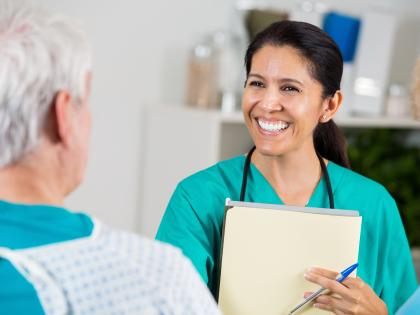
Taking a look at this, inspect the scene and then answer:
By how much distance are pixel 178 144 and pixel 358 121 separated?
721mm

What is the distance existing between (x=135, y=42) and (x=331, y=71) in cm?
135

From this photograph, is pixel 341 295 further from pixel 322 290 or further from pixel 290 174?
pixel 290 174

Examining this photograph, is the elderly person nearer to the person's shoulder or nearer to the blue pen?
the blue pen

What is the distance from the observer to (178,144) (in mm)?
2689

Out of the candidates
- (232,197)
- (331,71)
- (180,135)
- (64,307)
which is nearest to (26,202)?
(64,307)

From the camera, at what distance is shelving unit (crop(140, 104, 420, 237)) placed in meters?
2.57

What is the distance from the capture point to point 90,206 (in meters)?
2.75

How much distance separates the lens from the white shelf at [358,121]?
2561 mm

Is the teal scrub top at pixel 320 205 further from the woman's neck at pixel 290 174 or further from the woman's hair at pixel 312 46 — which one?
the woman's hair at pixel 312 46

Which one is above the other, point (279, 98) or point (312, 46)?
point (312, 46)

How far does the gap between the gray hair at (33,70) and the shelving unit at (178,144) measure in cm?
173

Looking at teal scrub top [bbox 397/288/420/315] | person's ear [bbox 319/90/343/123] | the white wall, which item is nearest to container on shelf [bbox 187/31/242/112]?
the white wall

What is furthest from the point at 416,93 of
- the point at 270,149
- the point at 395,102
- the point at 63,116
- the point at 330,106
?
the point at 395,102

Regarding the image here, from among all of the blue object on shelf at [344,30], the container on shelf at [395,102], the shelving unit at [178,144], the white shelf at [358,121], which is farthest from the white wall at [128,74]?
the container on shelf at [395,102]
